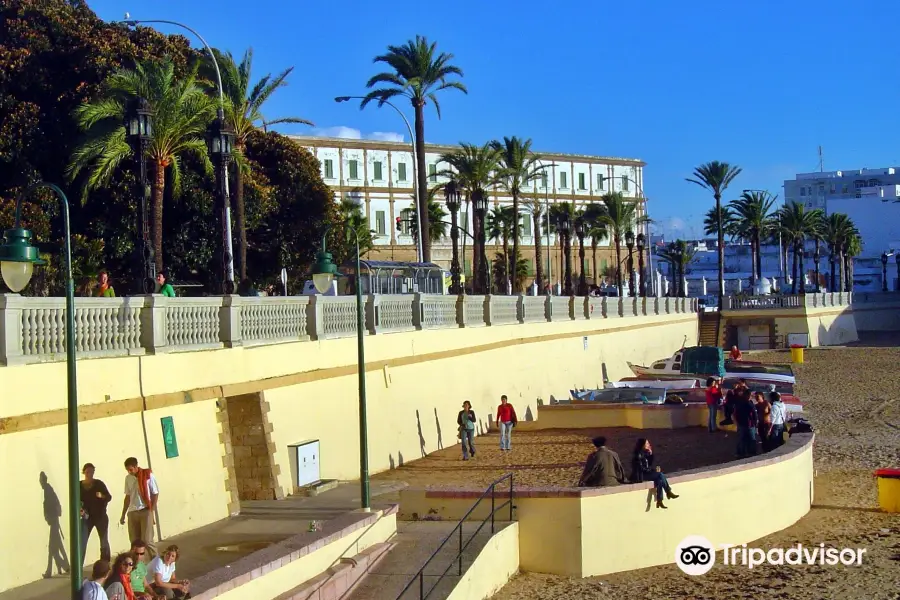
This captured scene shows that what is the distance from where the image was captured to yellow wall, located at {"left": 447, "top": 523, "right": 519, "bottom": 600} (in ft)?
44.8

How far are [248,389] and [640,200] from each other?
83307 mm

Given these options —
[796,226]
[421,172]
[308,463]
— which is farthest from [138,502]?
[796,226]

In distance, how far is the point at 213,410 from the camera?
17.0m

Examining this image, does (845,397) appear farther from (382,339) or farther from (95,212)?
(95,212)

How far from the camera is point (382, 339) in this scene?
76.8ft

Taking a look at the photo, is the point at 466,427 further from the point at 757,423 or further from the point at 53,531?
the point at 53,531

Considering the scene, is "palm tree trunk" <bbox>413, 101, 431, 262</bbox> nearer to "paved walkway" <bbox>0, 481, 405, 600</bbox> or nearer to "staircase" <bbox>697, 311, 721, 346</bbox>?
"paved walkway" <bbox>0, 481, 405, 600</bbox>

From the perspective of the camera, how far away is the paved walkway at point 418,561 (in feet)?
42.3

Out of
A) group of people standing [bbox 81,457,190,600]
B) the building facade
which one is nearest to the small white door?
group of people standing [bbox 81,457,190,600]

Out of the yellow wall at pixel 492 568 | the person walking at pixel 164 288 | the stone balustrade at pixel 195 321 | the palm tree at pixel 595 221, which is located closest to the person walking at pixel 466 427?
the stone balustrade at pixel 195 321

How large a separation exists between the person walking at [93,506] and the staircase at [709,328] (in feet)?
201

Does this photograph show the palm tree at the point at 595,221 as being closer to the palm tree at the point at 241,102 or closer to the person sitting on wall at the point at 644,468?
the palm tree at the point at 241,102

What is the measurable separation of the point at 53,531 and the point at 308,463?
6.57m

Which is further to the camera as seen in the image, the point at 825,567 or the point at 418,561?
the point at 825,567
